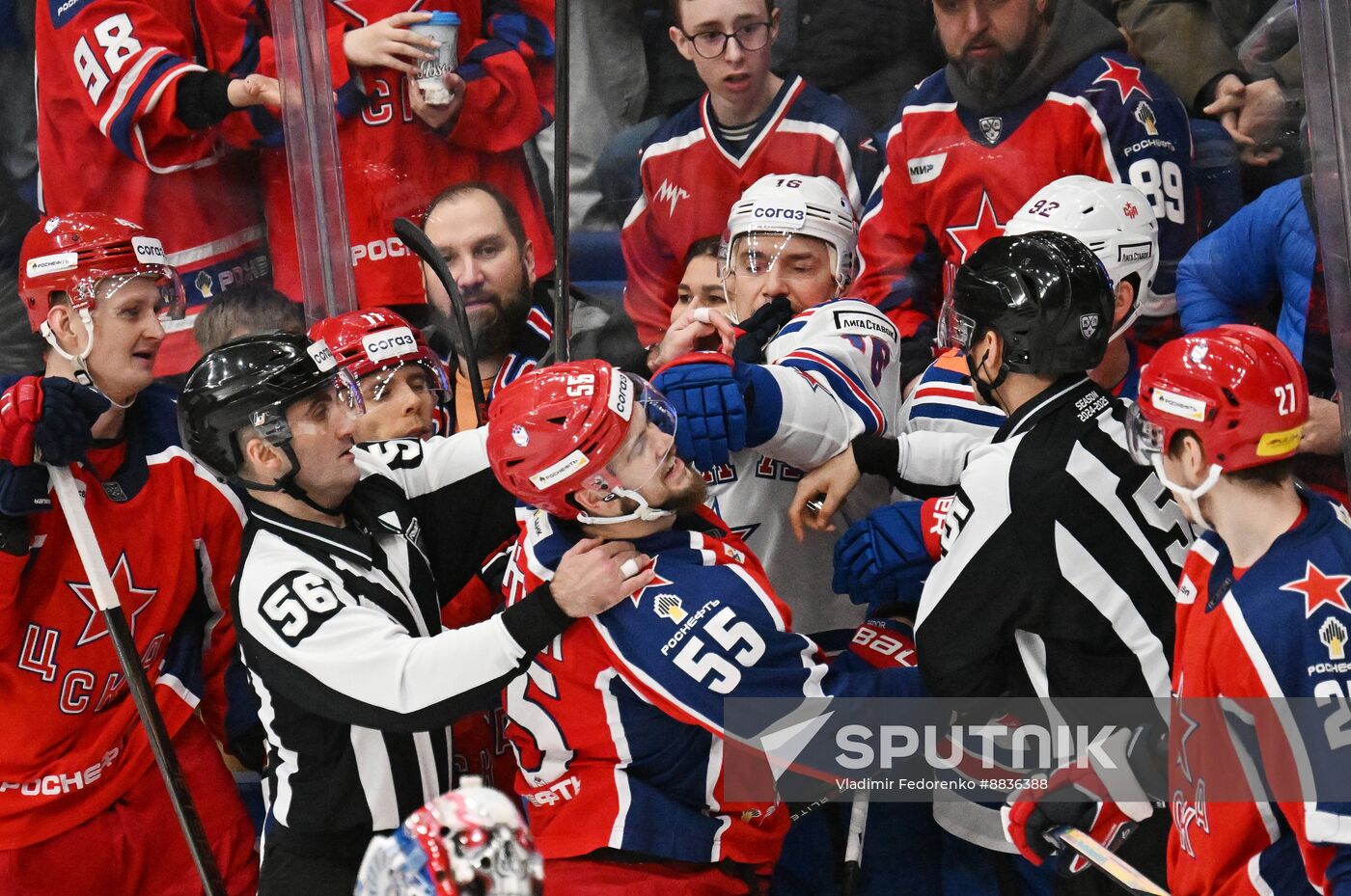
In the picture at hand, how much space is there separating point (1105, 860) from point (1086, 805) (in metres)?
0.18

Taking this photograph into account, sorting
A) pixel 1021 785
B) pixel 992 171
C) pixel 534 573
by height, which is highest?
pixel 992 171

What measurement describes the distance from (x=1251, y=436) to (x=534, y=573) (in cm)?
103

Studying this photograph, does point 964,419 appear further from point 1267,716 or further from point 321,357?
point 321,357

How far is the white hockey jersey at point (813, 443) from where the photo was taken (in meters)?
2.52

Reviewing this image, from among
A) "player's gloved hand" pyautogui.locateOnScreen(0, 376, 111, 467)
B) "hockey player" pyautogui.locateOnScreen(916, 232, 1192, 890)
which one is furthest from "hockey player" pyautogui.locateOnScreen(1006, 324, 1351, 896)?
"player's gloved hand" pyautogui.locateOnScreen(0, 376, 111, 467)

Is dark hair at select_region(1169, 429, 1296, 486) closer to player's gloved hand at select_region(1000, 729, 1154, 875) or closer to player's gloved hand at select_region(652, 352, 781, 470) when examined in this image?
player's gloved hand at select_region(1000, 729, 1154, 875)

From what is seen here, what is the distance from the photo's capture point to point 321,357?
7.58ft

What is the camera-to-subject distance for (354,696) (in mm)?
2094

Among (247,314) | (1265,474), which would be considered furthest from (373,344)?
(1265,474)

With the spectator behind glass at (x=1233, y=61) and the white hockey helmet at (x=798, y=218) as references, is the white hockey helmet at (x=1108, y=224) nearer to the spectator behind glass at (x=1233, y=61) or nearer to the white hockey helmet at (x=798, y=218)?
the white hockey helmet at (x=798, y=218)

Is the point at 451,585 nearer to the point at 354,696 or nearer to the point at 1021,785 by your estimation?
the point at 354,696

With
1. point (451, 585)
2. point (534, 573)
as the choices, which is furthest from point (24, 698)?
point (534, 573)

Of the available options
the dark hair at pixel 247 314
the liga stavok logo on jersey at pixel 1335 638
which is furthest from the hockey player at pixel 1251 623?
the dark hair at pixel 247 314

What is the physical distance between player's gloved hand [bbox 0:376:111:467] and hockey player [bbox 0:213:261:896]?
12cm
